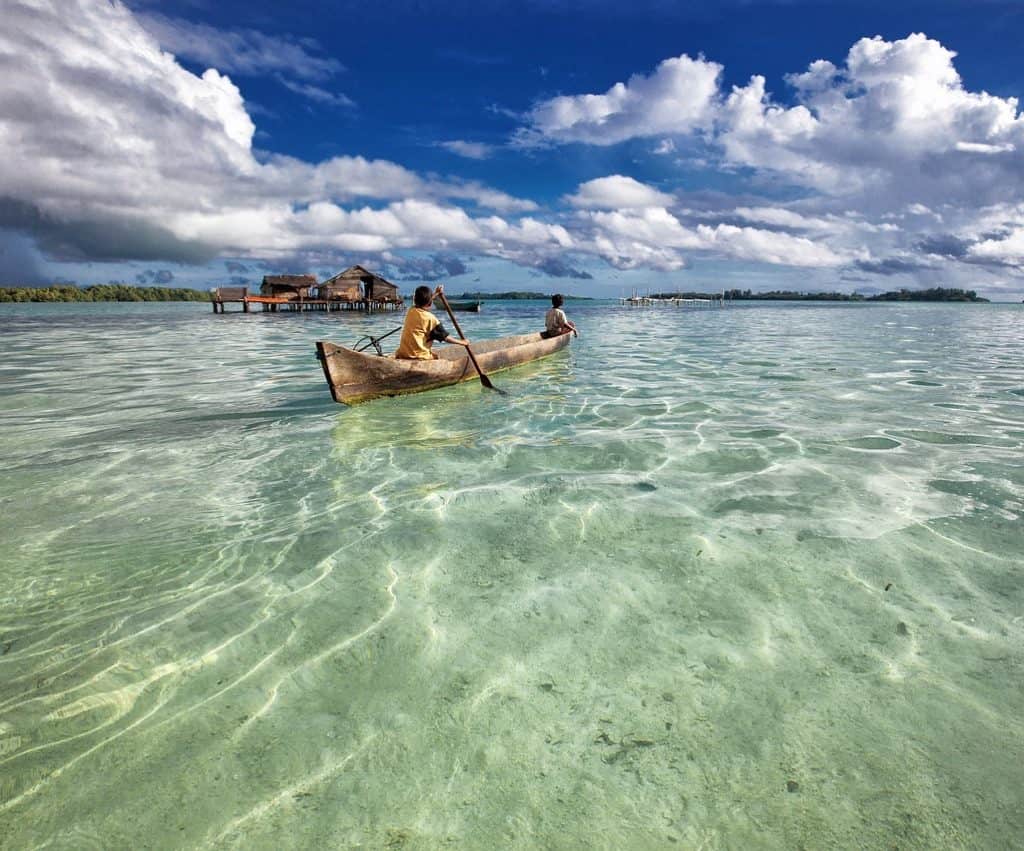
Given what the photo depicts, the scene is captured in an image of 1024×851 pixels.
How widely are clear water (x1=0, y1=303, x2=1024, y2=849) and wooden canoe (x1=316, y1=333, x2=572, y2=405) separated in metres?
2.32

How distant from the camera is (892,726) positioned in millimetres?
A: 2424

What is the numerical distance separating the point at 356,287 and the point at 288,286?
6.24m

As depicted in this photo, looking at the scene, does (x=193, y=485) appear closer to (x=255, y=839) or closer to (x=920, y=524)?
(x=255, y=839)

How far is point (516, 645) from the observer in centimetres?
300

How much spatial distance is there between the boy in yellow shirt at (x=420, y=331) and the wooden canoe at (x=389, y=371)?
0.31 metres

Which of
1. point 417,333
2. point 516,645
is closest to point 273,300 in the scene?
point 417,333

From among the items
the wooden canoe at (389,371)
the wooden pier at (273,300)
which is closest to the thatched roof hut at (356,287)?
the wooden pier at (273,300)

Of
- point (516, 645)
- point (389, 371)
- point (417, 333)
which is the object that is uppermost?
point (417, 333)

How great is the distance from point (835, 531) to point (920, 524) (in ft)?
Result: 2.49

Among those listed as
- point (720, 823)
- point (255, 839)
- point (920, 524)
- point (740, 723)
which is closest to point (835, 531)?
point (920, 524)

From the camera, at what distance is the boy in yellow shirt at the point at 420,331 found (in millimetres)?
10141

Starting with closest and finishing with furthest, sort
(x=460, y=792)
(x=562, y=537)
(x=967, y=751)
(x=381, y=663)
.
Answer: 1. (x=460, y=792)
2. (x=967, y=751)
3. (x=381, y=663)
4. (x=562, y=537)

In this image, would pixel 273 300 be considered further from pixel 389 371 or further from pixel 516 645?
pixel 516 645

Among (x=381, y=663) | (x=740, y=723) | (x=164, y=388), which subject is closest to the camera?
(x=740, y=723)
